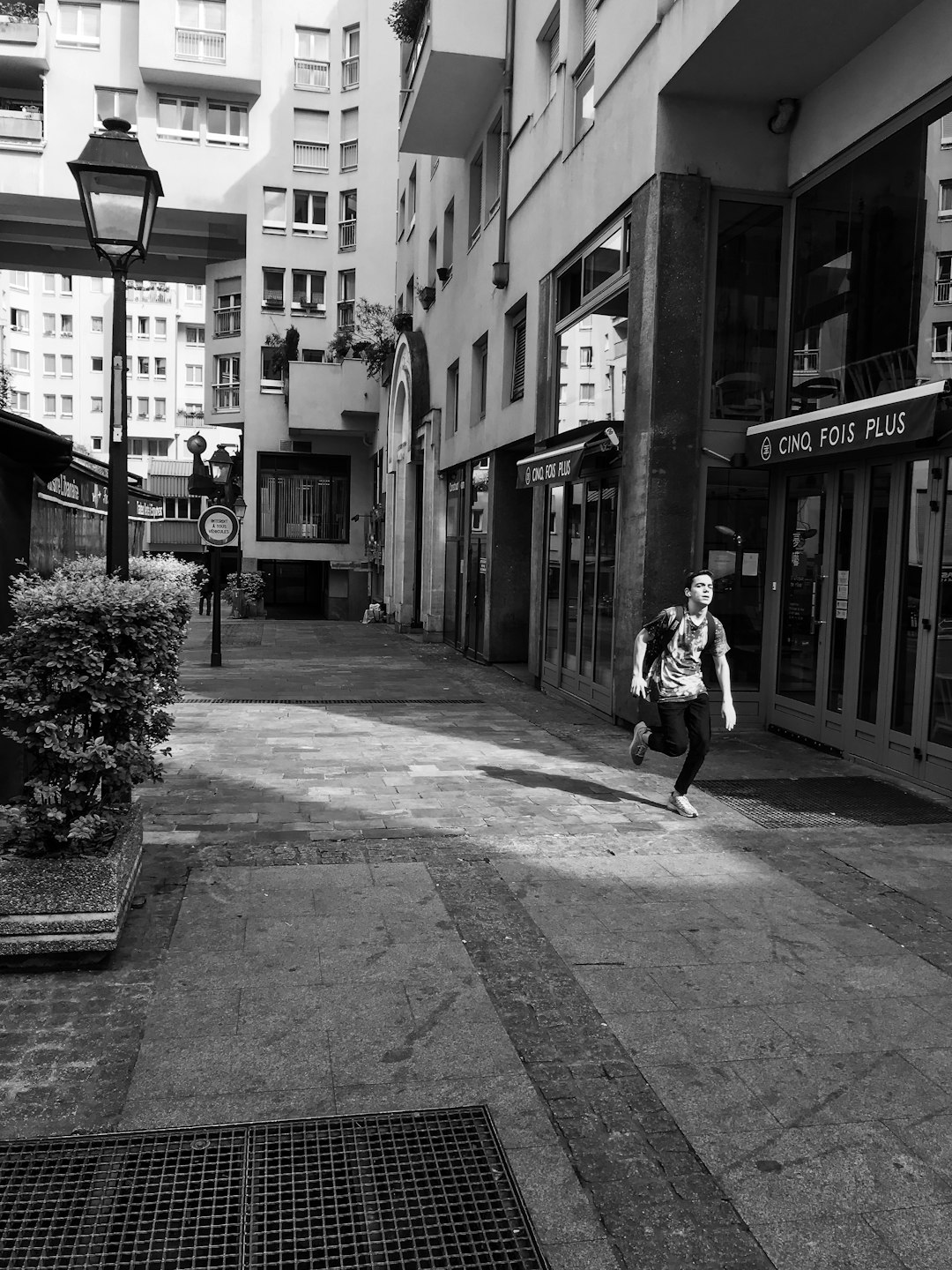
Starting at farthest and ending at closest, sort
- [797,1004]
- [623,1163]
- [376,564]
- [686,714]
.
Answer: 1. [376,564]
2. [686,714]
3. [797,1004]
4. [623,1163]

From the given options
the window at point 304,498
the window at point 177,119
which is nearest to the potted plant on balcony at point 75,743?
the window at point 304,498

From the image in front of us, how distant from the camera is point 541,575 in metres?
15.2

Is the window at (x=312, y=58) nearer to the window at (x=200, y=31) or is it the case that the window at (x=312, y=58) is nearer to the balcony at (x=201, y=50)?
the balcony at (x=201, y=50)

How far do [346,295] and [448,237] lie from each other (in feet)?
59.3

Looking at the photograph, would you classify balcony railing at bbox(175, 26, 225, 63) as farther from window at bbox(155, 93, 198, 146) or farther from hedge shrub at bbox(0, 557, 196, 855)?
hedge shrub at bbox(0, 557, 196, 855)

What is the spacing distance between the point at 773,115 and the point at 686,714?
672 centimetres

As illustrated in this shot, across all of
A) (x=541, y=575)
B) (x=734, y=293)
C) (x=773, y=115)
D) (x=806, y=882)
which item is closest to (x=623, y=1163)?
(x=806, y=882)

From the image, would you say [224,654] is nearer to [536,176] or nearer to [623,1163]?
[536,176]

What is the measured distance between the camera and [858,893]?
6137mm

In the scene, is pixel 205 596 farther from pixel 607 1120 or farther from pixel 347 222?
pixel 607 1120

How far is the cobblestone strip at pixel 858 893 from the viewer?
212 inches

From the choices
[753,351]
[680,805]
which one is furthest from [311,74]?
[680,805]

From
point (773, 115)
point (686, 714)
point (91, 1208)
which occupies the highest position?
point (773, 115)

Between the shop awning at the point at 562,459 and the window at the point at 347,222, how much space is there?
2865 cm
